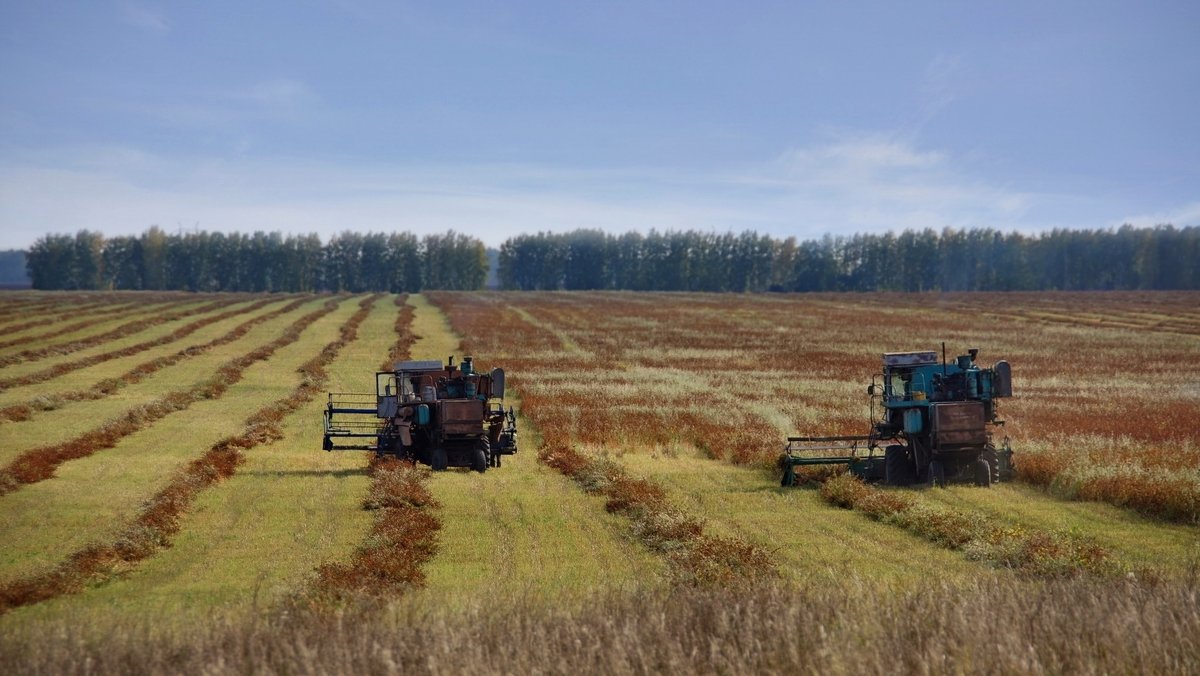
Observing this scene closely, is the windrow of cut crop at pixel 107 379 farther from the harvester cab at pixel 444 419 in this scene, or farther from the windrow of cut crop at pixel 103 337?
the harvester cab at pixel 444 419

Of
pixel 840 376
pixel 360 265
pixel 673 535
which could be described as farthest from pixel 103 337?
pixel 360 265

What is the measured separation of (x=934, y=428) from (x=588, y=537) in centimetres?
966

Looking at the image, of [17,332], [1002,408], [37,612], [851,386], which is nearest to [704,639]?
[37,612]

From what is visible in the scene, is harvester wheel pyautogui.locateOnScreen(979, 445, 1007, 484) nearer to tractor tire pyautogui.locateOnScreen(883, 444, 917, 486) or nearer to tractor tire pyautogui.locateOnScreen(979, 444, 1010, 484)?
tractor tire pyautogui.locateOnScreen(979, 444, 1010, 484)

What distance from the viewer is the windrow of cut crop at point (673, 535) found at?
14.3m

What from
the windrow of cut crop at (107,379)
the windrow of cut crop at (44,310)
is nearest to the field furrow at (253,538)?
the windrow of cut crop at (107,379)

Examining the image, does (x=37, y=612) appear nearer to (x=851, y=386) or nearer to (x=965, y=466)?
(x=965, y=466)

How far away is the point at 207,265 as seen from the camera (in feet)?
632

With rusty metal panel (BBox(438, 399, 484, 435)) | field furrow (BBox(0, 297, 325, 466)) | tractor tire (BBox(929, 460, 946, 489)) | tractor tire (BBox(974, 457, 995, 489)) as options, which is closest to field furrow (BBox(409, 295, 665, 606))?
rusty metal panel (BBox(438, 399, 484, 435))

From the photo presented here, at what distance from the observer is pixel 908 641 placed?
9664mm

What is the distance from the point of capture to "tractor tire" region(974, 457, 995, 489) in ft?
76.7

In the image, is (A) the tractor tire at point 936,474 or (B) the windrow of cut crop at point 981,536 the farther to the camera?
(A) the tractor tire at point 936,474

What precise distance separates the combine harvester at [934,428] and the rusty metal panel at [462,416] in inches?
307

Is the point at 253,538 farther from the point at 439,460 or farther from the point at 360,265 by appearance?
the point at 360,265
